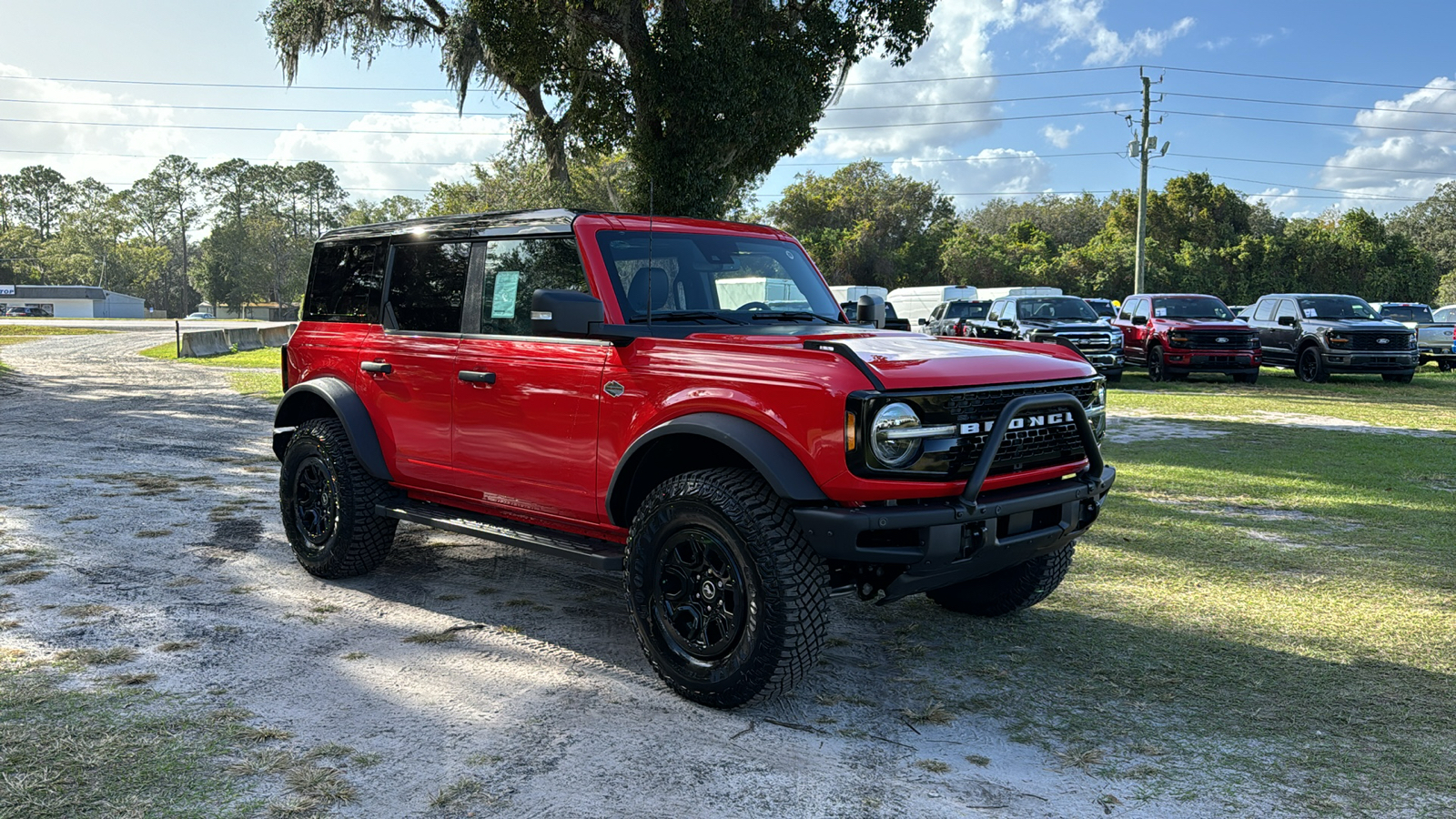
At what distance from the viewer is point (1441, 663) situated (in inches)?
183

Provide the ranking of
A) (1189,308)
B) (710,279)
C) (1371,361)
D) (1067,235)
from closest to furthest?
(710,279), (1371,361), (1189,308), (1067,235)

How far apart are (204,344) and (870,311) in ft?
104

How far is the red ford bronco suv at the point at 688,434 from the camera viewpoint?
387cm

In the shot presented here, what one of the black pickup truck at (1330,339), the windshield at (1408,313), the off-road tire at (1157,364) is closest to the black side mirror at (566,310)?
the off-road tire at (1157,364)

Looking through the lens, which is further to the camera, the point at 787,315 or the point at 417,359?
the point at 417,359

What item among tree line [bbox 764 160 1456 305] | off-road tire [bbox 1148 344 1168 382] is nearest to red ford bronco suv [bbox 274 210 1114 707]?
off-road tire [bbox 1148 344 1168 382]

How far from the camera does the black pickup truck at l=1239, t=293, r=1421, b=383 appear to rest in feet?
65.4

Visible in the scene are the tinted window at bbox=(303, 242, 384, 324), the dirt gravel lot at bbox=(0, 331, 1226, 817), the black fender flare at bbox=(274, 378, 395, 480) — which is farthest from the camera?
the tinted window at bbox=(303, 242, 384, 324)

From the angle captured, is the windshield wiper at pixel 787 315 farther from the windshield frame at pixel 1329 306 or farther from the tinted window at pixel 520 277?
the windshield frame at pixel 1329 306

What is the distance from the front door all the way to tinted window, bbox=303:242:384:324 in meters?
0.99

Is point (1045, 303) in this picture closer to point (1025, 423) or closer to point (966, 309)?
point (966, 309)

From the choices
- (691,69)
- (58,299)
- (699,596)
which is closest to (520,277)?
(699,596)

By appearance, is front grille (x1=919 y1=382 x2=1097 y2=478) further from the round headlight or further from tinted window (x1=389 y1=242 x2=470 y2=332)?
tinted window (x1=389 y1=242 x2=470 y2=332)

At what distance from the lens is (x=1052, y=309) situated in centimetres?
2094
